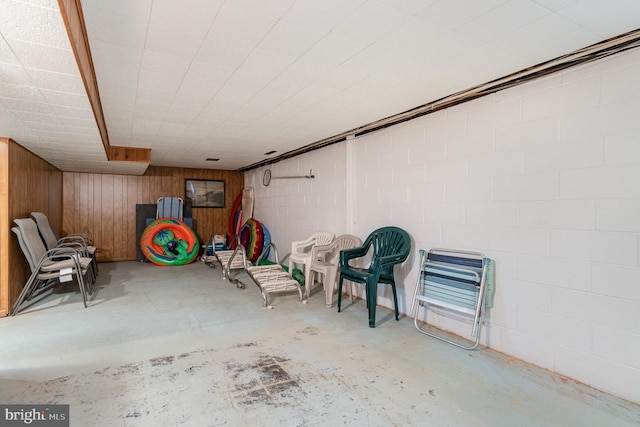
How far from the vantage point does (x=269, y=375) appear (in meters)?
2.29

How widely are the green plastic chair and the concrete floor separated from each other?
36 centimetres

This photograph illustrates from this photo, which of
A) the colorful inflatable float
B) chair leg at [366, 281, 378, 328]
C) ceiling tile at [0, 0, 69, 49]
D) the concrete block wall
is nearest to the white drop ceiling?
ceiling tile at [0, 0, 69, 49]

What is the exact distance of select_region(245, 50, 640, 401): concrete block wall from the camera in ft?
6.70

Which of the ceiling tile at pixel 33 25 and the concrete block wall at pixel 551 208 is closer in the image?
the ceiling tile at pixel 33 25

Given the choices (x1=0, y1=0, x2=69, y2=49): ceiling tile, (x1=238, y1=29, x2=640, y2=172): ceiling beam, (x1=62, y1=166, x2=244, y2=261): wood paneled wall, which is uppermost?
(x1=238, y1=29, x2=640, y2=172): ceiling beam

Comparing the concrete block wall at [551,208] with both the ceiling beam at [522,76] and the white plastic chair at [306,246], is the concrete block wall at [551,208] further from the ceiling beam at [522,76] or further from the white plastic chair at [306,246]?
the white plastic chair at [306,246]

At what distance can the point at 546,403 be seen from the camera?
79.0 inches

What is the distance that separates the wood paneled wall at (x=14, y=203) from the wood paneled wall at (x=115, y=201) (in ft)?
7.25

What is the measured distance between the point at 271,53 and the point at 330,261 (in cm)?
283

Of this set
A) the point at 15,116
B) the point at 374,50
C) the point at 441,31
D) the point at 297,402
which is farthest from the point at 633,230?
the point at 15,116

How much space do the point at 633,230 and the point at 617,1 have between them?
51.2 inches

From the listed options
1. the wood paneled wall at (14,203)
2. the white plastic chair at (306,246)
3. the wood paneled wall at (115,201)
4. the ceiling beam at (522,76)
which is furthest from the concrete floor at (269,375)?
the wood paneled wall at (115,201)

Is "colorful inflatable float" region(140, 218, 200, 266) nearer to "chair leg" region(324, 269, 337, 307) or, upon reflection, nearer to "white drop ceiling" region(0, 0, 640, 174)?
"white drop ceiling" region(0, 0, 640, 174)

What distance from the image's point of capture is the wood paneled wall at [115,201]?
269 inches
